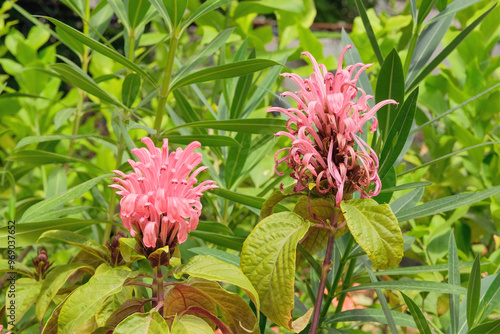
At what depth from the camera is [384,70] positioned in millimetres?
562

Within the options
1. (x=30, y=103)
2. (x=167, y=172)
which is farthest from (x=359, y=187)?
(x=30, y=103)

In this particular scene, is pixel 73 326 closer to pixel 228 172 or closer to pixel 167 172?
pixel 167 172

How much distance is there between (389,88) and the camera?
570mm

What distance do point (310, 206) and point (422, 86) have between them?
0.76 metres

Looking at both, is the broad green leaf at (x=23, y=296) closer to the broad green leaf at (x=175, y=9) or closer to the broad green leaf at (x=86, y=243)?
the broad green leaf at (x=86, y=243)

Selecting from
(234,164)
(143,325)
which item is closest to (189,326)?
(143,325)

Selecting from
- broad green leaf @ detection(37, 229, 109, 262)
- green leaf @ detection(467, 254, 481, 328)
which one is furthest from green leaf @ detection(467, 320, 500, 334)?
broad green leaf @ detection(37, 229, 109, 262)

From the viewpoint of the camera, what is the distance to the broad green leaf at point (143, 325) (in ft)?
1.42

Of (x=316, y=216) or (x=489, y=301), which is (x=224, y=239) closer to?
(x=316, y=216)

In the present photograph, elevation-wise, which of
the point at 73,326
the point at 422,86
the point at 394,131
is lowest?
the point at 73,326

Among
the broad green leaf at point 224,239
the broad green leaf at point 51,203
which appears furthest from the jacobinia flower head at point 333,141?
the broad green leaf at point 51,203

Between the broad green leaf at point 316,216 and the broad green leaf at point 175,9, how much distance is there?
290 millimetres

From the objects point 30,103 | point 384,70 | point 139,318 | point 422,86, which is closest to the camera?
point 139,318

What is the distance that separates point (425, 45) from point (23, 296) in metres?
0.61
